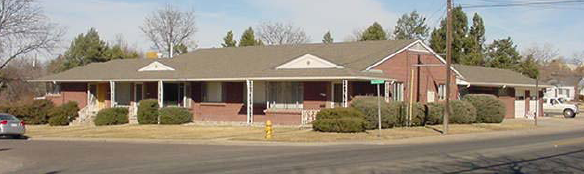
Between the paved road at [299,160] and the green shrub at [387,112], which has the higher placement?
the green shrub at [387,112]

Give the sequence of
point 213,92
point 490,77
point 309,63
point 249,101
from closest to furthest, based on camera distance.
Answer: point 309,63
point 249,101
point 213,92
point 490,77

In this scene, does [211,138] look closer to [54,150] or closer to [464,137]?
[54,150]

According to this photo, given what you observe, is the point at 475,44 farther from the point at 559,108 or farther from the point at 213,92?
the point at 213,92

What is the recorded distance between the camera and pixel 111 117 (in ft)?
140

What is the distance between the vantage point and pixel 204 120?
4219cm

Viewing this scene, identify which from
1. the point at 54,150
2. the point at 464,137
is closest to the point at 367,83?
the point at 464,137

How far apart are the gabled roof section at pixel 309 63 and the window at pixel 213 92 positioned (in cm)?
511

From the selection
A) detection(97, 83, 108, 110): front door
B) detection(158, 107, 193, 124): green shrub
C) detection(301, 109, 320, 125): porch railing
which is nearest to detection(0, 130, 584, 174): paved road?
detection(301, 109, 320, 125): porch railing

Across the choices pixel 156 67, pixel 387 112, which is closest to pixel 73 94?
pixel 156 67

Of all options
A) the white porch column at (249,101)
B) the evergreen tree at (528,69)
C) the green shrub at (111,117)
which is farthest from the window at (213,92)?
the evergreen tree at (528,69)

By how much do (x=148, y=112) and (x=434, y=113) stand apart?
15.4 metres

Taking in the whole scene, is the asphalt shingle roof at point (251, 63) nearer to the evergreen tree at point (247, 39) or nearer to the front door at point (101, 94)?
the front door at point (101, 94)

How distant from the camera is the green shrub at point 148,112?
41500 mm

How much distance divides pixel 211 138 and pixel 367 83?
10967mm
